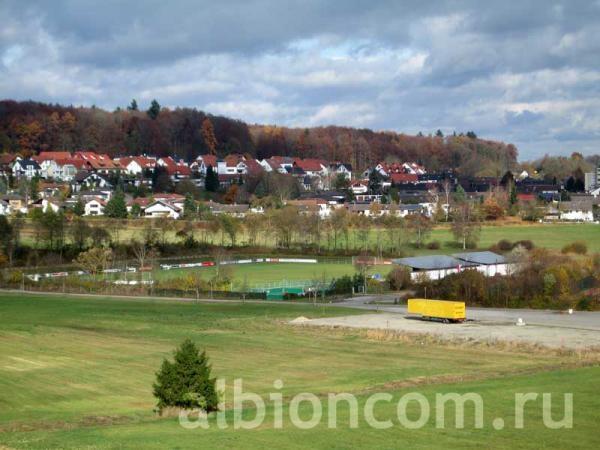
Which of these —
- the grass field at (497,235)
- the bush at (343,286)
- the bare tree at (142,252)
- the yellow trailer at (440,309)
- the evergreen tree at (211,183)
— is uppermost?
the evergreen tree at (211,183)

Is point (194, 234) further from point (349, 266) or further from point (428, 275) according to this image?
point (428, 275)

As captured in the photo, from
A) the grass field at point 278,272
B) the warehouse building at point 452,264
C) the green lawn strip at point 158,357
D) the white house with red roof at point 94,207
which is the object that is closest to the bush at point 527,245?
the warehouse building at point 452,264

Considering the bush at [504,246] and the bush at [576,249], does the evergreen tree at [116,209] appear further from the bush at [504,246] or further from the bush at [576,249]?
the bush at [576,249]

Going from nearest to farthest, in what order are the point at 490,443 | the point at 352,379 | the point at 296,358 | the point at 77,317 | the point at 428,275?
1. the point at 490,443
2. the point at 352,379
3. the point at 296,358
4. the point at 77,317
5. the point at 428,275

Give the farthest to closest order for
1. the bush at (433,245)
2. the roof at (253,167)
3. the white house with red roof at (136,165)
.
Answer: the roof at (253,167), the white house with red roof at (136,165), the bush at (433,245)

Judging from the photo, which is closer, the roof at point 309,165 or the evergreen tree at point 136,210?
the evergreen tree at point 136,210

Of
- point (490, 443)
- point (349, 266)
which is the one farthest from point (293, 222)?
point (490, 443)

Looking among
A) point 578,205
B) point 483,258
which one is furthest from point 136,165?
point 483,258

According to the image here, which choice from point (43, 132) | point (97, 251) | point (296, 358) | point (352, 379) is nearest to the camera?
point (352, 379)
